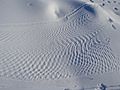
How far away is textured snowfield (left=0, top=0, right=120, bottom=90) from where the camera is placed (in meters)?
14.2

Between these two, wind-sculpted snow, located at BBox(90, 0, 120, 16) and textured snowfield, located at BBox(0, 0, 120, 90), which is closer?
textured snowfield, located at BBox(0, 0, 120, 90)

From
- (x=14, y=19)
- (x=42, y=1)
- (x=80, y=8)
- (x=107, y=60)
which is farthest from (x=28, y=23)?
(x=107, y=60)

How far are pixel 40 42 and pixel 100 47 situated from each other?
3.58 m

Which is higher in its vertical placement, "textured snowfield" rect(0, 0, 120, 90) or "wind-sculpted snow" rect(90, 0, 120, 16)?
"wind-sculpted snow" rect(90, 0, 120, 16)

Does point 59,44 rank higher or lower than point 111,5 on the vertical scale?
lower

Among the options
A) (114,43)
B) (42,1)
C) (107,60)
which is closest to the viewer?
(107,60)

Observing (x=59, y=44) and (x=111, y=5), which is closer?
(x=59, y=44)

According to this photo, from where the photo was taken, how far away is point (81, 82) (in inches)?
558

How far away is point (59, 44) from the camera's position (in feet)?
53.4

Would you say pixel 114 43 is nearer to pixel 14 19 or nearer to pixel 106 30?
pixel 106 30

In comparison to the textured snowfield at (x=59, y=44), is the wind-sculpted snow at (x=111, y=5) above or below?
above

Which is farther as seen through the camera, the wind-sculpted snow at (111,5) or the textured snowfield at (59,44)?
the wind-sculpted snow at (111,5)

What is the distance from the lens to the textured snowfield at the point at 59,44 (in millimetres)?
14172

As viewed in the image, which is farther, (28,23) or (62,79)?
(28,23)
